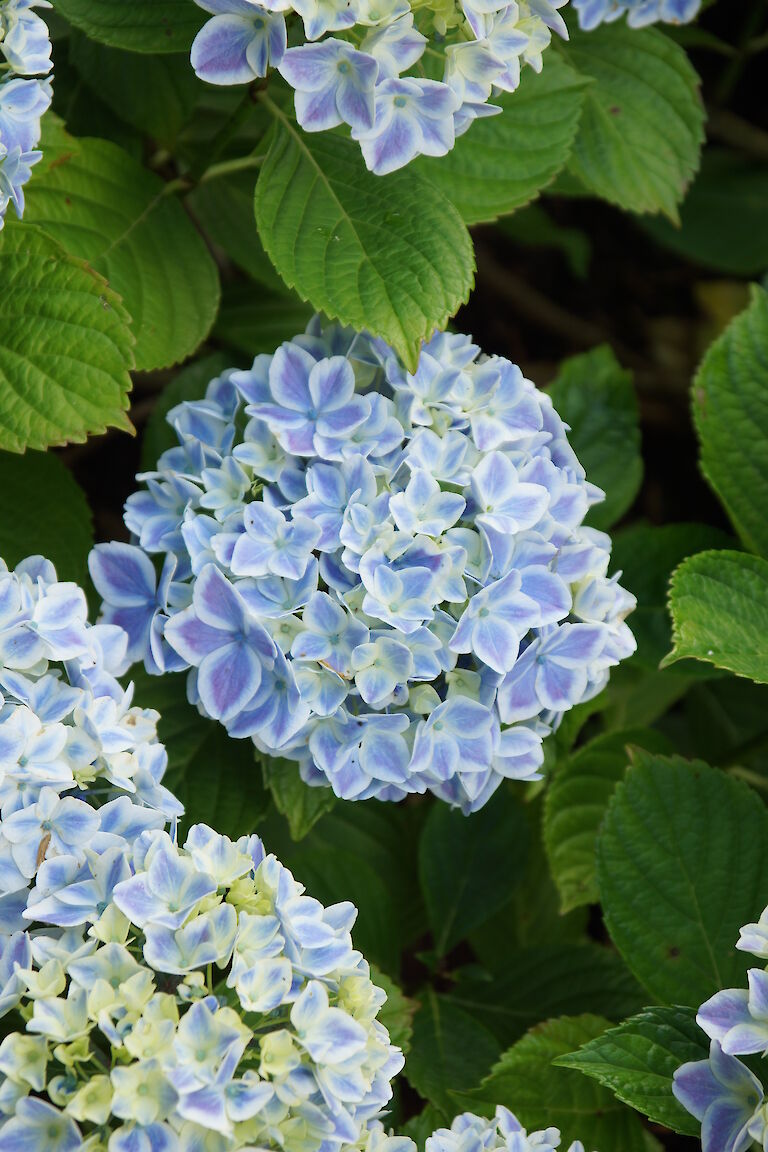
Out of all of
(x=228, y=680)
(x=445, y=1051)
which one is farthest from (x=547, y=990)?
(x=228, y=680)

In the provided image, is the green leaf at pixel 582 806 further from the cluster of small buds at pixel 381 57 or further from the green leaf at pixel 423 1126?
the cluster of small buds at pixel 381 57

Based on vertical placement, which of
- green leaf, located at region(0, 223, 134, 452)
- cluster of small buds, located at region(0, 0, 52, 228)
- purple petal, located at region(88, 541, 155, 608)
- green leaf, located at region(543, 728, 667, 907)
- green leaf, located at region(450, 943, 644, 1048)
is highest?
cluster of small buds, located at region(0, 0, 52, 228)

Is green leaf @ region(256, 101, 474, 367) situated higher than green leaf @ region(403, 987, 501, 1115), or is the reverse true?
green leaf @ region(256, 101, 474, 367)

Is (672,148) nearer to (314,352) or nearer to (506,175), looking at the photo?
(506,175)

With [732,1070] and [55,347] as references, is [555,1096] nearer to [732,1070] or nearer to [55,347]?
[732,1070]

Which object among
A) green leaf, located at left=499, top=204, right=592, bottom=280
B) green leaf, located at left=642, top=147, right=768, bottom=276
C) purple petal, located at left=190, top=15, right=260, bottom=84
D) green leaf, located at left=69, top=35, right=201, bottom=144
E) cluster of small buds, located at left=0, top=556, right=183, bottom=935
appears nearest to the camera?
cluster of small buds, located at left=0, top=556, right=183, bottom=935

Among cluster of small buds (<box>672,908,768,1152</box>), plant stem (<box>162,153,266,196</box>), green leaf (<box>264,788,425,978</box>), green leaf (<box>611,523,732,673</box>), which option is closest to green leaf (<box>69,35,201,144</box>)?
plant stem (<box>162,153,266,196</box>)

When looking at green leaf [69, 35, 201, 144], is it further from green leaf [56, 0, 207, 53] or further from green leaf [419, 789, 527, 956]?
green leaf [419, 789, 527, 956]
